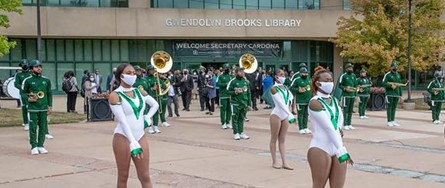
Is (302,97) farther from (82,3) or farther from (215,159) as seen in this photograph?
(82,3)

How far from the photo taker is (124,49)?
125 ft

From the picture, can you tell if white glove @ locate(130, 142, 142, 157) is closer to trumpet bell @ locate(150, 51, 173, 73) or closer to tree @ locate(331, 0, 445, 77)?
trumpet bell @ locate(150, 51, 173, 73)

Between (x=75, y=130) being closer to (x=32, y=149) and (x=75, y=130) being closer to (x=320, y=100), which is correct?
(x=32, y=149)

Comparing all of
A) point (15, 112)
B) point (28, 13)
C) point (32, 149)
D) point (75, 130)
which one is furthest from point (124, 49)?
point (32, 149)

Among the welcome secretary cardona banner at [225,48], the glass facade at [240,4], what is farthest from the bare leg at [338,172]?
the welcome secretary cardona banner at [225,48]

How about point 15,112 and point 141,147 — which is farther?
point 15,112

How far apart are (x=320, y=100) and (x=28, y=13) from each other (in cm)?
3138

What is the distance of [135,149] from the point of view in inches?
238

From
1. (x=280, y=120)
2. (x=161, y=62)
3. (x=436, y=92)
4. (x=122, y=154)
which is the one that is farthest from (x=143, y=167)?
(x=436, y=92)

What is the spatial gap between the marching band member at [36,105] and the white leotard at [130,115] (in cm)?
553

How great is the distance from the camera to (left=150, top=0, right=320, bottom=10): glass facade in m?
Result: 37.7

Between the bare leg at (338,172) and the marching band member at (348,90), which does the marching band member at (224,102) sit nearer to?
the marching band member at (348,90)

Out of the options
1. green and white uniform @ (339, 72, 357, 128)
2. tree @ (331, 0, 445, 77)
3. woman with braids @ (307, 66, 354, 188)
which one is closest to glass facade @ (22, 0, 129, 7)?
tree @ (331, 0, 445, 77)

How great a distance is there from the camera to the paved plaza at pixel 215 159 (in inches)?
335
